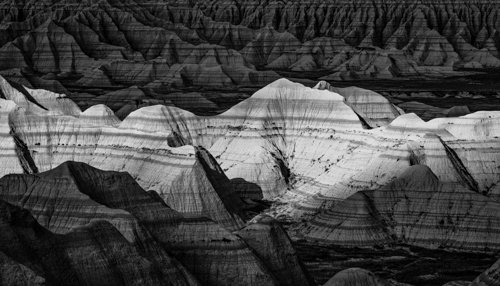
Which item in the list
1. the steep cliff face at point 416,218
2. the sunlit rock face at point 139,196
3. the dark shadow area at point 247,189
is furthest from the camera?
the dark shadow area at point 247,189

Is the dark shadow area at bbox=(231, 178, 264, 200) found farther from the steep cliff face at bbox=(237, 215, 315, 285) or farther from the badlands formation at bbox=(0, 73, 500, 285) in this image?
the steep cliff face at bbox=(237, 215, 315, 285)

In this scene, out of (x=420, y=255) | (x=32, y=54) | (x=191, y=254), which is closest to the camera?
(x=191, y=254)

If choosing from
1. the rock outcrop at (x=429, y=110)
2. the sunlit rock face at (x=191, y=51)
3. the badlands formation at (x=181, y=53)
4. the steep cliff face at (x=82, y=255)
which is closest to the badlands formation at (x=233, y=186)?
the steep cliff face at (x=82, y=255)

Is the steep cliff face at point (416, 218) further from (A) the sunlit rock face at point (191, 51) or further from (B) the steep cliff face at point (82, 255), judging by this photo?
(A) the sunlit rock face at point (191, 51)

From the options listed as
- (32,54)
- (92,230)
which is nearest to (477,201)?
(92,230)

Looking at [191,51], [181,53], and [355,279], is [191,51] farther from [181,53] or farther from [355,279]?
[355,279]

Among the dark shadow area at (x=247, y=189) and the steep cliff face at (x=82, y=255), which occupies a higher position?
the steep cliff face at (x=82, y=255)

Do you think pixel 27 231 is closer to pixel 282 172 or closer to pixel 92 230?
pixel 92 230

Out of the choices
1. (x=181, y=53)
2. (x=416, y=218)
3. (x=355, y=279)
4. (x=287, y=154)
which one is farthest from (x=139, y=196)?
(x=181, y=53)
